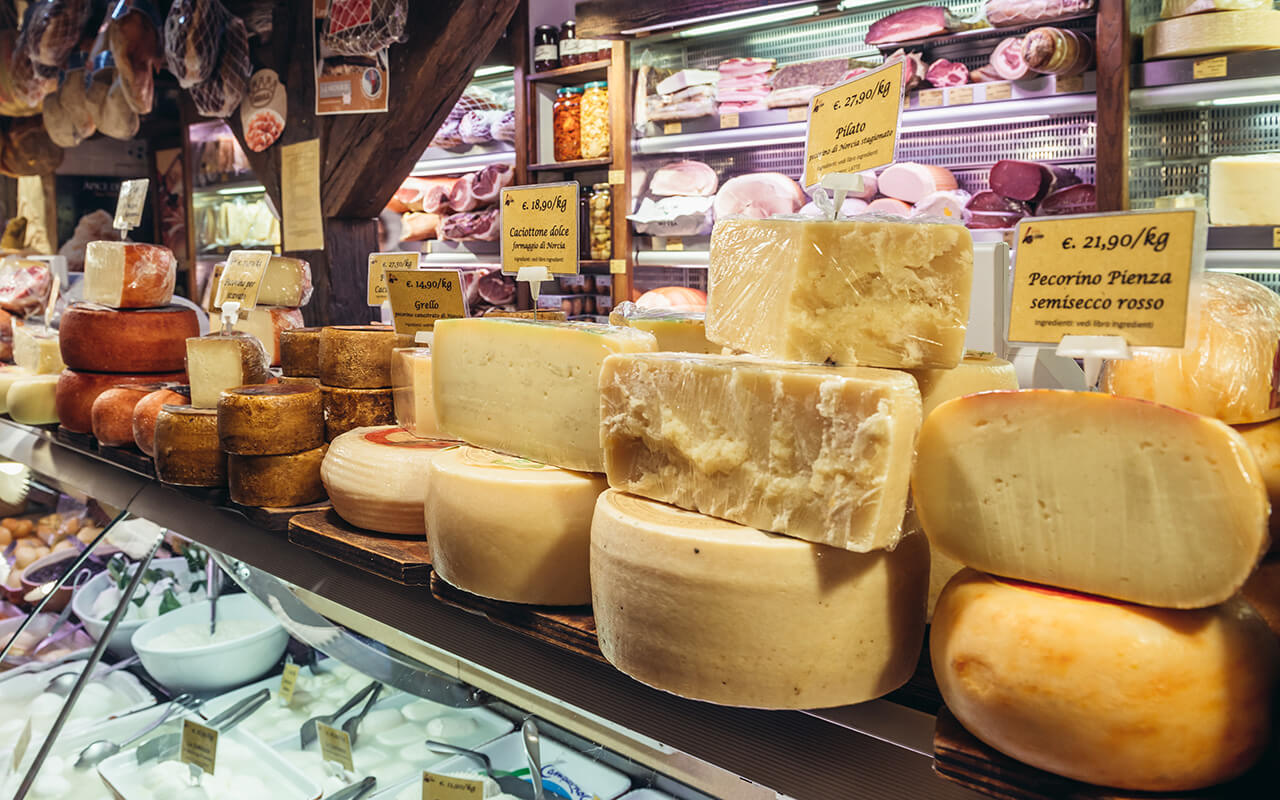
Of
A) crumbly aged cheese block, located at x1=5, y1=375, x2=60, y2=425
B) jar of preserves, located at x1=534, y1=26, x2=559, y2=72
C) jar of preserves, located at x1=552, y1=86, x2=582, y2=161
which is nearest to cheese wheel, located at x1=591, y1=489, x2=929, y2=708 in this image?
crumbly aged cheese block, located at x1=5, y1=375, x2=60, y2=425

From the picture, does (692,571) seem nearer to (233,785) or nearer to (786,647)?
(786,647)

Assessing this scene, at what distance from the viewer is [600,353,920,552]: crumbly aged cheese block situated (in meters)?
0.76

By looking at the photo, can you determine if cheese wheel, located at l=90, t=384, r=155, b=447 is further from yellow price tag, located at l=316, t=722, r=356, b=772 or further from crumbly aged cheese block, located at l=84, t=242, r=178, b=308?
yellow price tag, located at l=316, t=722, r=356, b=772

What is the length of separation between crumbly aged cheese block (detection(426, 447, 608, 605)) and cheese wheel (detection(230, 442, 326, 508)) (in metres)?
0.51

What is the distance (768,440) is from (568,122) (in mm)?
3772

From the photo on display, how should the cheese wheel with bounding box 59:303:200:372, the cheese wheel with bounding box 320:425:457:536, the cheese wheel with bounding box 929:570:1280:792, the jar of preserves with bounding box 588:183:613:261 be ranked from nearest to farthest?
the cheese wheel with bounding box 929:570:1280:792, the cheese wheel with bounding box 320:425:457:536, the cheese wheel with bounding box 59:303:200:372, the jar of preserves with bounding box 588:183:613:261

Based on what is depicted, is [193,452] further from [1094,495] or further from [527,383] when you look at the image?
[1094,495]

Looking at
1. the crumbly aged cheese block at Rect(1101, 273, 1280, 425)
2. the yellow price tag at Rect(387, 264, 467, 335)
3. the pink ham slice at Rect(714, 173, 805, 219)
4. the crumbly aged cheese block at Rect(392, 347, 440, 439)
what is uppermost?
the pink ham slice at Rect(714, 173, 805, 219)

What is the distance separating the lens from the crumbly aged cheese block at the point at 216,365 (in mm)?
1683

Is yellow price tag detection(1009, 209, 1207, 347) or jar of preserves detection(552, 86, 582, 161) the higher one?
jar of preserves detection(552, 86, 582, 161)

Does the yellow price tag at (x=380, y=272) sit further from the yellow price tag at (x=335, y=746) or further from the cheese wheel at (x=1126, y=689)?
the cheese wheel at (x=1126, y=689)

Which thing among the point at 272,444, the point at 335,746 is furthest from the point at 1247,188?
the point at 335,746

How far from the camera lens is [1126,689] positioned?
63 centimetres

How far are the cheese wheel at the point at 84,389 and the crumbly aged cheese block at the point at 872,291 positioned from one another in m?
1.63
